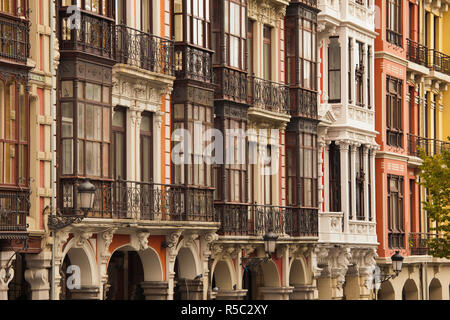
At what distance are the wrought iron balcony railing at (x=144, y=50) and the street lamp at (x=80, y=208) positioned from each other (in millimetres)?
4214

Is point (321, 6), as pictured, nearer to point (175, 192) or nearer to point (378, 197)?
point (378, 197)

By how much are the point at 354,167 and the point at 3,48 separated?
20.6 metres

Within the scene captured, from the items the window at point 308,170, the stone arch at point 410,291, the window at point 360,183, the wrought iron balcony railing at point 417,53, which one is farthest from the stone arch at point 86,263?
the wrought iron balcony railing at point 417,53

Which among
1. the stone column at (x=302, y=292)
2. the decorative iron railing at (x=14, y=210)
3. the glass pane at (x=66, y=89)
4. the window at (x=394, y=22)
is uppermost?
the window at (x=394, y=22)

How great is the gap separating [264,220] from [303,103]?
4.61 metres

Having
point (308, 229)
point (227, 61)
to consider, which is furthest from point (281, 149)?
point (227, 61)

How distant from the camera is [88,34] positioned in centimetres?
2920

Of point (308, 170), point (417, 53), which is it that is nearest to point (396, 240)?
point (417, 53)

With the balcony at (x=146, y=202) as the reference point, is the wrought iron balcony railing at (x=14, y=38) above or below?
above

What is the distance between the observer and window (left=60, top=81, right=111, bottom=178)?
28.6m

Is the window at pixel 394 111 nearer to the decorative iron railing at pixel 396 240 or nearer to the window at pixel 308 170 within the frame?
the decorative iron railing at pixel 396 240

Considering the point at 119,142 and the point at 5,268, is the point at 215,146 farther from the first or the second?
the point at 5,268

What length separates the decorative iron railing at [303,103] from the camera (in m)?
40.6

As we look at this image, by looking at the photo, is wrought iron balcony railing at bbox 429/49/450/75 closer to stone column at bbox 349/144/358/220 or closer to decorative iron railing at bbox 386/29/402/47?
decorative iron railing at bbox 386/29/402/47
